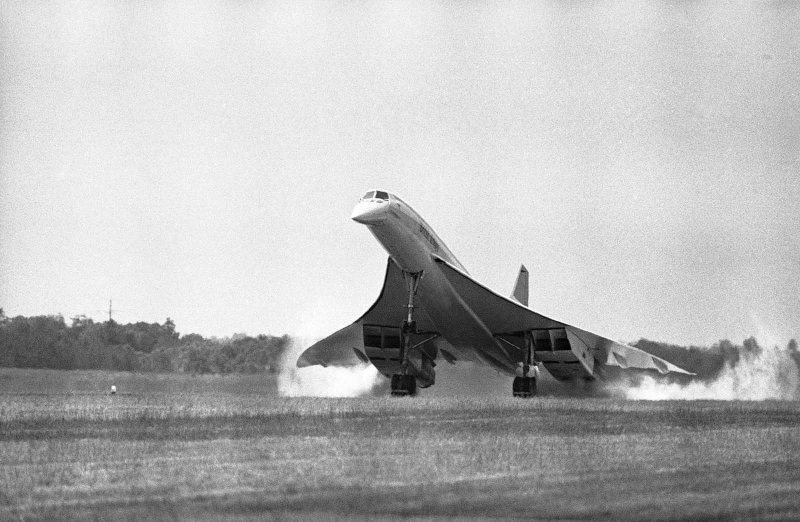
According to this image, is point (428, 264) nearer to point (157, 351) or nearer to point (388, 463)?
point (157, 351)

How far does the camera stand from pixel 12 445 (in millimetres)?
11078

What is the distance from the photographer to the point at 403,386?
82.2ft

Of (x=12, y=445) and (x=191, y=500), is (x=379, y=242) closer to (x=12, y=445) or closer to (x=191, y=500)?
(x=12, y=445)

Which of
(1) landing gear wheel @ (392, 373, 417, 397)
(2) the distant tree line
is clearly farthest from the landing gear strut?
(2) the distant tree line

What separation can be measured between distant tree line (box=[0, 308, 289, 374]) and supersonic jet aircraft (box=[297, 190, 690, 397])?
6.90 feet

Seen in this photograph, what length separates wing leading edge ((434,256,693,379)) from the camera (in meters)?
25.8

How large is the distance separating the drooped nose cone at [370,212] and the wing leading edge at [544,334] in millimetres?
2730

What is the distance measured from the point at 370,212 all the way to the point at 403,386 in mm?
4469

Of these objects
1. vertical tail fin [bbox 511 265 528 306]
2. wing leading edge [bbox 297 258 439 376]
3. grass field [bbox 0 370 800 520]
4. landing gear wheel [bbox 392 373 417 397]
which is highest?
vertical tail fin [bbox 511 265 528 306]

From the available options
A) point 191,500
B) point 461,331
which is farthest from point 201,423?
point 461,331

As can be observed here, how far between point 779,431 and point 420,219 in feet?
38.9

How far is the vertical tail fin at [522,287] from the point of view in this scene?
3516cm

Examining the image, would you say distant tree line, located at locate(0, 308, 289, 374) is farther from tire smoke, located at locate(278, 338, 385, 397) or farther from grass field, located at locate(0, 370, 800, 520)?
grass field, located at locate(0, 370, 800, 520)

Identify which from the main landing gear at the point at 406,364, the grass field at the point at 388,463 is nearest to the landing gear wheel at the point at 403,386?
the main landing gear at the point at 406,364
